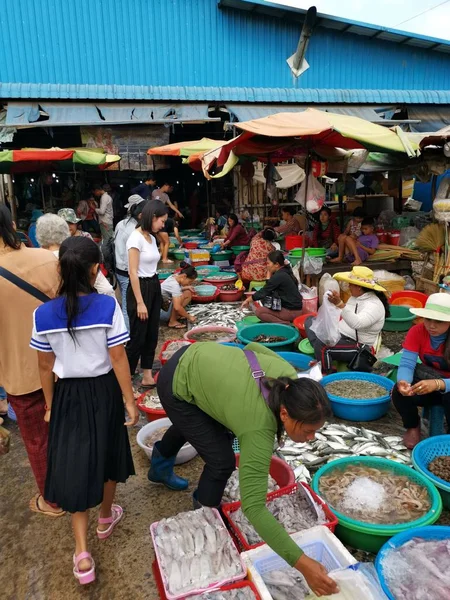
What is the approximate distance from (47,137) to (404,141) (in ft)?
35.6

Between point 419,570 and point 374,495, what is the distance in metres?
0.60

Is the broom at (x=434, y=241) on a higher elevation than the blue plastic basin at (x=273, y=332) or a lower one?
higher

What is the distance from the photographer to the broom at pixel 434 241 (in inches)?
256

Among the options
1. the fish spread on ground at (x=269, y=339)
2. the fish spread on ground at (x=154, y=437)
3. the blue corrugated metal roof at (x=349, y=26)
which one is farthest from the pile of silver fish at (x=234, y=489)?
the blue corrugated metal roof at (x=349, y=26)

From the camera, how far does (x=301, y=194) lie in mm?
6746

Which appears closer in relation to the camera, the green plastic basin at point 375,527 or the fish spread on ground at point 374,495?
the green plastic basin at point 375,527

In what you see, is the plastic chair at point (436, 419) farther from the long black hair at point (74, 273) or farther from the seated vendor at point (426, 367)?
the long black hair at point (74, 273)

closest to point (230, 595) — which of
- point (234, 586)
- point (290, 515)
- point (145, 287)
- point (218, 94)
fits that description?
point (234, 586)

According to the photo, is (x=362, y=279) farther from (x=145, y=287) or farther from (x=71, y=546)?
(x=71, y=546)

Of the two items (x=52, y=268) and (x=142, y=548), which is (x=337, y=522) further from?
(x=52, y=268)

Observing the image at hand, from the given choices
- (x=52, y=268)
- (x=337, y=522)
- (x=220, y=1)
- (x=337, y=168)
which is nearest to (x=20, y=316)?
(x=52, y=268)

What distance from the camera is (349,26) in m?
13.1

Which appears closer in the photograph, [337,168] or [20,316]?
[20,316]

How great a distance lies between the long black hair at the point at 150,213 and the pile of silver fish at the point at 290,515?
246 cm
